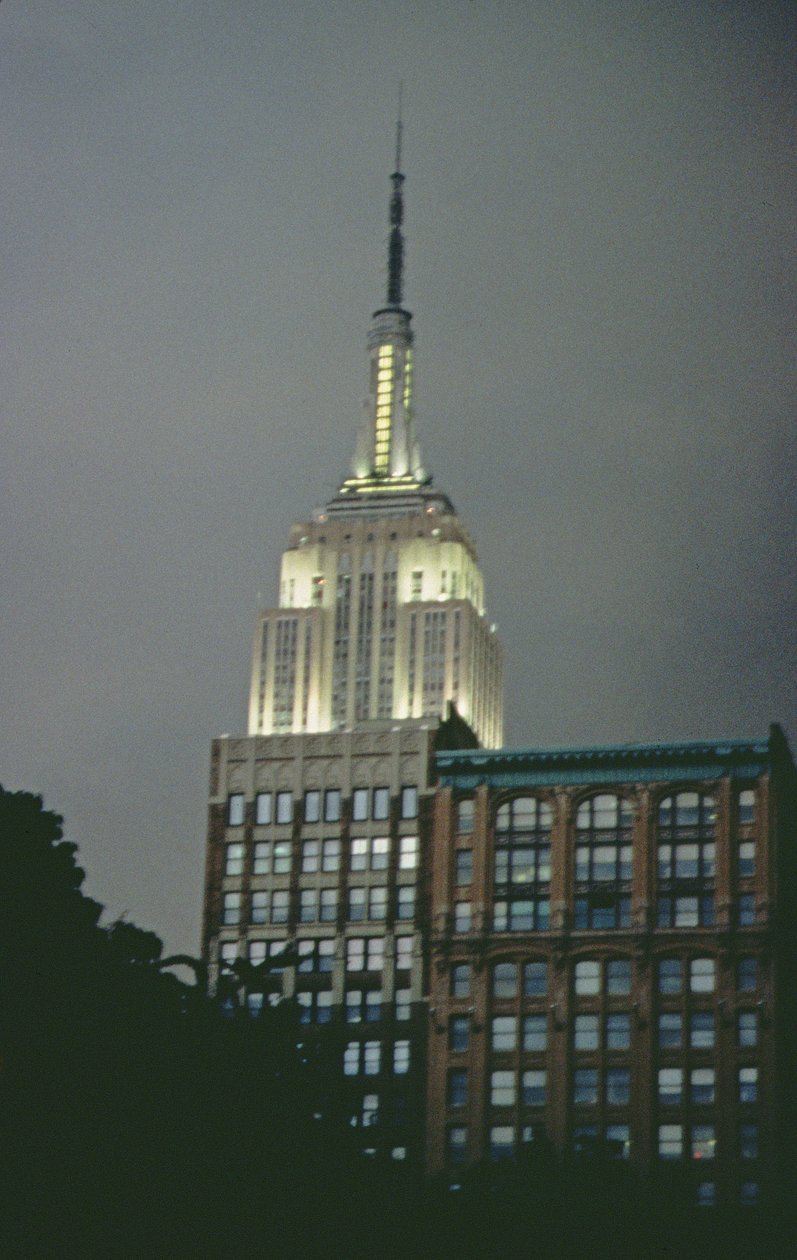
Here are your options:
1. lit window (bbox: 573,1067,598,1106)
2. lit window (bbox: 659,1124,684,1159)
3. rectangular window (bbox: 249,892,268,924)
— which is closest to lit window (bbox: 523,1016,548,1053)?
lit window (bbox: 573,1067,598,1106)

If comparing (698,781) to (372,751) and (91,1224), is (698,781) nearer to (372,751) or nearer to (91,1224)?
(372,751)

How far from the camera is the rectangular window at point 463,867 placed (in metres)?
176

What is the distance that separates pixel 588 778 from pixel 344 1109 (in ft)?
128

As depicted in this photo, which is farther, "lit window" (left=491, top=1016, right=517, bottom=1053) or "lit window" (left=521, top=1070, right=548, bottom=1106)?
"lit window" (left=491, top=1016, right=517, bottom=1053)

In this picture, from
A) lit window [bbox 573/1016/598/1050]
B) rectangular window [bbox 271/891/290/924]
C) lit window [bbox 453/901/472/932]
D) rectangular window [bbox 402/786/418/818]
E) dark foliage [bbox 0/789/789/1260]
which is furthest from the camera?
rectangular window [bbox 402/786/418/818]

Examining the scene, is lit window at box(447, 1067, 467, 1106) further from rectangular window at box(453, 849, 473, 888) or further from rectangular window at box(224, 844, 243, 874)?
rectangular window at box(224, 844, 243, 874)

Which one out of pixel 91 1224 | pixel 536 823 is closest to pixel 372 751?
pixel 536 823

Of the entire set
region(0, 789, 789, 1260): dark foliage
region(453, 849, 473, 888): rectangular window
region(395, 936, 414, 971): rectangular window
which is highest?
region(453, 849, 473, 888): rectangular window

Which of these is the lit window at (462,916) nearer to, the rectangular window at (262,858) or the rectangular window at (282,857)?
the rectangular window at (282,857)

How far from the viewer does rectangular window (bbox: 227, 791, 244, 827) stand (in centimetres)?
18400

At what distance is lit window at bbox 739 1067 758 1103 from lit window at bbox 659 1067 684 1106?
346 cm

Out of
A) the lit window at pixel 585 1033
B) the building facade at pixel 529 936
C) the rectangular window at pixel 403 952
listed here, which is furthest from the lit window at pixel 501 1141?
the rectangular window at pixel 403 952

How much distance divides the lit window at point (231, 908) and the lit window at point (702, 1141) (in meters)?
33.6

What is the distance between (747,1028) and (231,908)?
34.9 meters
